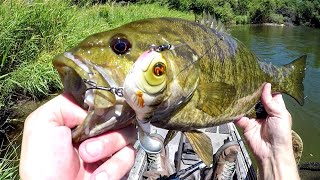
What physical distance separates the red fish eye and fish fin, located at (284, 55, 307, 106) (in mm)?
1939

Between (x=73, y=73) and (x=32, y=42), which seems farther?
(x=32, y=42)

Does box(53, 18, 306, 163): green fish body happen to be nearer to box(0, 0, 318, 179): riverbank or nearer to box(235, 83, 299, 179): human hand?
box(235, 83, 299, 179): human hand

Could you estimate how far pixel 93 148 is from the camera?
162 centimetres

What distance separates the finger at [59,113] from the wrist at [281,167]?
204 cm

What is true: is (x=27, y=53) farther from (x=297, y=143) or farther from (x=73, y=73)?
(x=73, y=73)

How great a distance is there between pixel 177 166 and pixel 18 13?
459cm

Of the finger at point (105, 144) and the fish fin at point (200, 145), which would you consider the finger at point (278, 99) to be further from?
the finger at point (105, 144)

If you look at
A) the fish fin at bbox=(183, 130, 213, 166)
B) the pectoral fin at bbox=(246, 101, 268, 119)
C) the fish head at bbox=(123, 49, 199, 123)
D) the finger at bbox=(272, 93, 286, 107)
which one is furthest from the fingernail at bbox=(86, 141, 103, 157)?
the finger at bbox=(272, 93, 286, 107)

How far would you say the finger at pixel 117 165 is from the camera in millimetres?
1659

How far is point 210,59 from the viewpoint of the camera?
6.86 ft

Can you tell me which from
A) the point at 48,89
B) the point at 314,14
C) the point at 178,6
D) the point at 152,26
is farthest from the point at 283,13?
the point at 152,26

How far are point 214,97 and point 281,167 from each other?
1.43 m

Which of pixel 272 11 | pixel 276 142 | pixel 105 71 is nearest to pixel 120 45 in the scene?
pixel 105 71

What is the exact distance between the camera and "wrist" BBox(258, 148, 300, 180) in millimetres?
3016
